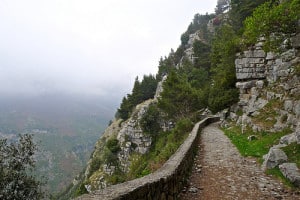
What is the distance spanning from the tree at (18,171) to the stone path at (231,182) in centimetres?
869

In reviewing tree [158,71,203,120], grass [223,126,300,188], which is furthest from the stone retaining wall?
tree [158,71,203,120]

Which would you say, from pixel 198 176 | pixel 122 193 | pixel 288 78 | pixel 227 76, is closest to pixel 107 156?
pixel 227 76

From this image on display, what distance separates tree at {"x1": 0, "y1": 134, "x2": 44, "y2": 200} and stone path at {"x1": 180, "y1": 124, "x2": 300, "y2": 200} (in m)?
8.69

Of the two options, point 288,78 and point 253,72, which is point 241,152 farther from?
point 253,72

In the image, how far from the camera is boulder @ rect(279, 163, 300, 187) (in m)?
9.19

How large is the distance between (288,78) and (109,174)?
Answer: 56.7 meters

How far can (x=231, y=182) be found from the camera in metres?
10.2

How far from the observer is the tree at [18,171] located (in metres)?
13.7

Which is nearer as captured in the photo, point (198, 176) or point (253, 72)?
point (198, 176)

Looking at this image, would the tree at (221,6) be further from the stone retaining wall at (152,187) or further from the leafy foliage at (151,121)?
the stone retaining wall at (152,187)

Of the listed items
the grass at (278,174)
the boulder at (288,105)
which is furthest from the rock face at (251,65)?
the grass at (278,174)

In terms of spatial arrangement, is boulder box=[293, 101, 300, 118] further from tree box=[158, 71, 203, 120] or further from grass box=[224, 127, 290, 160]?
tree box=[158, 71, 203, 120]

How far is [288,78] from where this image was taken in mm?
20812

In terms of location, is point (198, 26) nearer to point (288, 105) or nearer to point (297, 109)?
point (288, 105)
